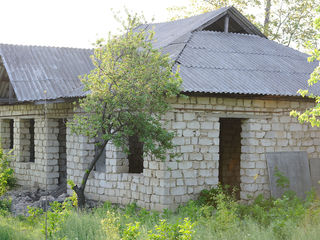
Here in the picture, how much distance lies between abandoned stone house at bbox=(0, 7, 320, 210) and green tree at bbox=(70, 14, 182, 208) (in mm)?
602

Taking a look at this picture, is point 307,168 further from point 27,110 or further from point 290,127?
point 27,110

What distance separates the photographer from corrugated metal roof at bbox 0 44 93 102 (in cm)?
1564

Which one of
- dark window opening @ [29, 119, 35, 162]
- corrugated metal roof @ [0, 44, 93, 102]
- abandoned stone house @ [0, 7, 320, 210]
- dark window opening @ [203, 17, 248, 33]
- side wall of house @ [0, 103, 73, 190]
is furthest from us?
dark window opening @ [29, 119, 35, 162]

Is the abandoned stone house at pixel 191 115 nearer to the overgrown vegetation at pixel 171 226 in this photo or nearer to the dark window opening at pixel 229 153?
the dark window opening at pixel 229 153

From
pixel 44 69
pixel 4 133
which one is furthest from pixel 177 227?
pixel 4 133

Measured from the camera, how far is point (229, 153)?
51.9ft

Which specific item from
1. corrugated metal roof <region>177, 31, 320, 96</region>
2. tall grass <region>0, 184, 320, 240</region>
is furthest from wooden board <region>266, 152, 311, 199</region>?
tall grass <region>0, 184, 320, 240</region>

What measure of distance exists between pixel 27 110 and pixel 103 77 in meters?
7.00

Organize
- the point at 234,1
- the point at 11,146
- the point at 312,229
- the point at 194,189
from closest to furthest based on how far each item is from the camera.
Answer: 1. the point at 312,229
2. the point at 194,189
3. the point at 11,146
4. the point at 234,1

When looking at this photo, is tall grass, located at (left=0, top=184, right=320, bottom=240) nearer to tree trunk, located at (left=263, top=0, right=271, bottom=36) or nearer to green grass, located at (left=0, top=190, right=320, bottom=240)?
green grass, located at (left=0, top=190, right=320, bottom=240)

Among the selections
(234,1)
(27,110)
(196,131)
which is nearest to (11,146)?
(27,110)

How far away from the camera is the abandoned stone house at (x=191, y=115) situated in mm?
12328

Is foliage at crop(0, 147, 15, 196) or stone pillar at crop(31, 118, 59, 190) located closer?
foliage at crop(0, 147, 15, 196)

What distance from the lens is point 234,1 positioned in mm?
25234
